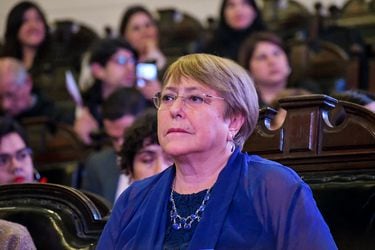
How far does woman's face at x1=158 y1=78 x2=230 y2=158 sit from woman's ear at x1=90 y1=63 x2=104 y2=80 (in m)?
2.76

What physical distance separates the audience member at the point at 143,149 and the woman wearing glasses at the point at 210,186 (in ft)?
2.53

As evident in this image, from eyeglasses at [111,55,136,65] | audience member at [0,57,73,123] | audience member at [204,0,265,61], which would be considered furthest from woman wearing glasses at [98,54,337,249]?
audience member at [0,57,73,123]

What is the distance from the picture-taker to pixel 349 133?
2.34 meters

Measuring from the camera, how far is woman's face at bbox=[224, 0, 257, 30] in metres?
4.86

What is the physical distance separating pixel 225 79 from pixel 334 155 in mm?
458

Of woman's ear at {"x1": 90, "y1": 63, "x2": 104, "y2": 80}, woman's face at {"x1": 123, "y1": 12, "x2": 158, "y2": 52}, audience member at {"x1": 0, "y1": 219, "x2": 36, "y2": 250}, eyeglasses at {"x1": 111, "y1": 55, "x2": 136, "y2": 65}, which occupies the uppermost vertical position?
woman's face at {"x1": 123, "y1": 12, "x2": 158, "y2": 52}

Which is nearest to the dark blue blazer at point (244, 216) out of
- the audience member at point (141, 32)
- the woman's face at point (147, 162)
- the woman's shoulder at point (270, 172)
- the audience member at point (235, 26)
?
the woman's shoulder at point (270, 172)

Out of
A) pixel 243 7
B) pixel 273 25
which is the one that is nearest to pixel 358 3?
pixel 273 25

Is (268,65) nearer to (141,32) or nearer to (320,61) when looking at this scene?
(320,61)

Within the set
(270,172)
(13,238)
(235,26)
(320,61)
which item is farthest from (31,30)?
(270,172)

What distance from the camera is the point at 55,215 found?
2500 millimetres

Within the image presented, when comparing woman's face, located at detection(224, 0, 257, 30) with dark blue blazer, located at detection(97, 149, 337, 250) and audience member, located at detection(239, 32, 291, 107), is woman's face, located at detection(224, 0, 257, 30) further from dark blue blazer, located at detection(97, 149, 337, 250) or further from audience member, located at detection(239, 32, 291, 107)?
dark blue blazer, located at detection(97, 149, 337, 250)

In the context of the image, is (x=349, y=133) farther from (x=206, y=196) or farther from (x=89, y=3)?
(x=89, y=3)

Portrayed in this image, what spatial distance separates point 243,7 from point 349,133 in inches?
103
